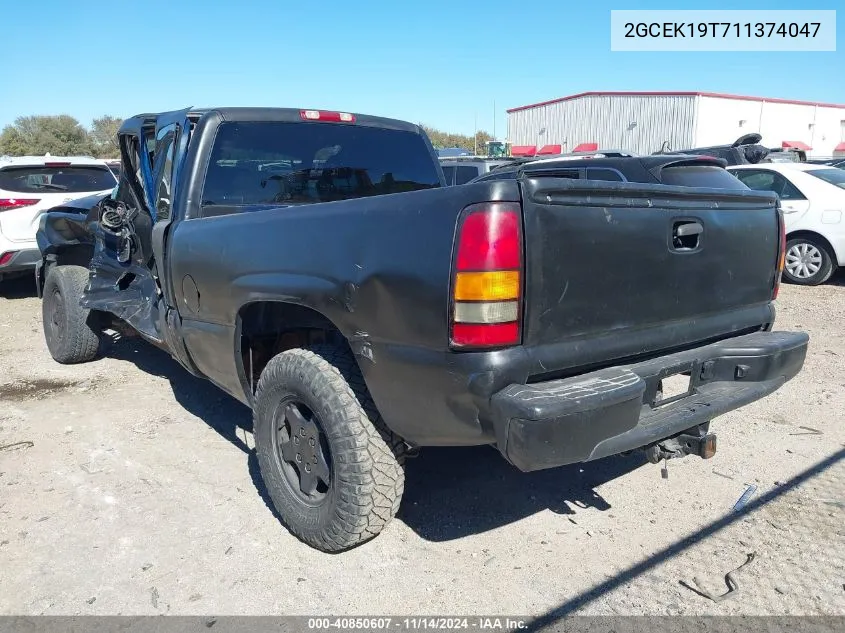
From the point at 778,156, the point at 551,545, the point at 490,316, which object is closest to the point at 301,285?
the point at 490,316

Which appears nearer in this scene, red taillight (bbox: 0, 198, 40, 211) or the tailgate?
the tailgate

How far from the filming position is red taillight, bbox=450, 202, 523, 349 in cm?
210

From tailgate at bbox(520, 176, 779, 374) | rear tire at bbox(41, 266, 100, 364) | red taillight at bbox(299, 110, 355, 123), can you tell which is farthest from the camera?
rear tire at bbox(41, 266, 100, 364)

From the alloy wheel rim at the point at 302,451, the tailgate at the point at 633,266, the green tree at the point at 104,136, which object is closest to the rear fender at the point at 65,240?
the alloy wheel rim at the point at 302,451

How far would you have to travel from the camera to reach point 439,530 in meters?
3.05

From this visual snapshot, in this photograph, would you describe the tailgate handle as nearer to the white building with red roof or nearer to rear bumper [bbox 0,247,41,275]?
rear bumper [bbox 0,247,41,275]

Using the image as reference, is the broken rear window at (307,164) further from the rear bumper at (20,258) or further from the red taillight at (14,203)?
the red taillight at (14,203)

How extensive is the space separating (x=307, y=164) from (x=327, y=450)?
1.80m

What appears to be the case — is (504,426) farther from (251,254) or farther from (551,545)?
(251,254)

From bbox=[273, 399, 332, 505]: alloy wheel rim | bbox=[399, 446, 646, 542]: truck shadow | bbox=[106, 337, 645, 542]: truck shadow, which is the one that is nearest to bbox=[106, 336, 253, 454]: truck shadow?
bbox=[106, 337, 645, 542]: truck shadow

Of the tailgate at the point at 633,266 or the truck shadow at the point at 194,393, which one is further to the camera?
the truck shadow at the point at 194,393

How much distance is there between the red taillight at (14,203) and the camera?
788 centimetres

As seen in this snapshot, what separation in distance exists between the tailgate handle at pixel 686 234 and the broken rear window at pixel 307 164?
193 centimetres

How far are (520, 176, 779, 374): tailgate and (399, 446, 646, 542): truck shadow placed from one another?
104 centimetres
